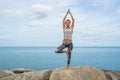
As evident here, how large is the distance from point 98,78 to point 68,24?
4202 mm

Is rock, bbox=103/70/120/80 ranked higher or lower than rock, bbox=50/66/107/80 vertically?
lower

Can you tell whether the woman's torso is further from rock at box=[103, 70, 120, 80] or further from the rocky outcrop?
rock at box=[103, 70, 120, 80]

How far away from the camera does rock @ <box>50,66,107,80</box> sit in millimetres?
15434

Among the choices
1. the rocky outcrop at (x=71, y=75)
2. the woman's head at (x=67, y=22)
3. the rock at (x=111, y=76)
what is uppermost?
the woman's head at (x=67, y=22)

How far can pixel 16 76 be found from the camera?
19.0 meters

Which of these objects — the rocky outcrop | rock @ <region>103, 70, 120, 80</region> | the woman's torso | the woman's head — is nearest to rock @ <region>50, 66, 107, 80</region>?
the rocky outcrop

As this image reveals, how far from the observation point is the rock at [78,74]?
50.6 feet

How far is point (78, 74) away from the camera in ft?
51.6

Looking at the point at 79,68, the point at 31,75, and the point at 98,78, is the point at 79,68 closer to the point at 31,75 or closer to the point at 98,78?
the point at 98,78

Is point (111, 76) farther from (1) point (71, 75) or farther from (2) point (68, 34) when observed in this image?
(2) point (68, 34)

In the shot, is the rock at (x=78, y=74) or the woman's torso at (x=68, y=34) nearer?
the woman's torso at (x=68, y=34)

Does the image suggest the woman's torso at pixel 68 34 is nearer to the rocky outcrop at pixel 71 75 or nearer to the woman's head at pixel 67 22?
the woman's head at pixel 67 22

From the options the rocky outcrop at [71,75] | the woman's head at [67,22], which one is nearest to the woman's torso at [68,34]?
the woman's head at [67,22]

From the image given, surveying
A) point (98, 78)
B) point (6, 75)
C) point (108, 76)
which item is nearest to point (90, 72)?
point (98, 78)
